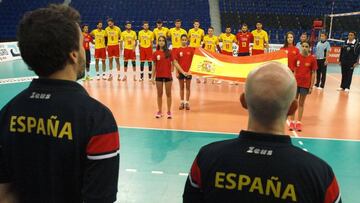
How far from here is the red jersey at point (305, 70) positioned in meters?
6.52

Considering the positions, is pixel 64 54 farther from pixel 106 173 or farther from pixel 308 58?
pixel 308 58

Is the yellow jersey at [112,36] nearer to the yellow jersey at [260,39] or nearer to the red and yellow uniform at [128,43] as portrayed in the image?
the red and yellow uniform at [128,43]

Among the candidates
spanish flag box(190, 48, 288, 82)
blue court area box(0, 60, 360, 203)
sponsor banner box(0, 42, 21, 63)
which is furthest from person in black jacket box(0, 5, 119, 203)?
sponsor banner box(0, 42, 21, 63)

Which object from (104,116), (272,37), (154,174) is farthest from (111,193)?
(272,37)

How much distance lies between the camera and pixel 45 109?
133 centimetres

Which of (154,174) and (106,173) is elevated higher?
(106,173)

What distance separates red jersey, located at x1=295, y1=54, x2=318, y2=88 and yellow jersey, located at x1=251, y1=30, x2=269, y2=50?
18.3 ft

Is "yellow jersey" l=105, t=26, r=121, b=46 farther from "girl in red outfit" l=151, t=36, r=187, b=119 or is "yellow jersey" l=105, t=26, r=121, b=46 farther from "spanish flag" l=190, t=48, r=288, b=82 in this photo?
"girl in red outfit" l=151, t=36, r=187, b=119

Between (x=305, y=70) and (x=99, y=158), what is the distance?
19.5 feet

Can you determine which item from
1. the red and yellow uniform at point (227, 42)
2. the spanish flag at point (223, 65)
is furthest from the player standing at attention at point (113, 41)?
the spanish flag at point (223, 65)

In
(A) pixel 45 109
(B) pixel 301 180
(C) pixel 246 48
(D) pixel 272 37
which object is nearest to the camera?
(B) pixel 301 180

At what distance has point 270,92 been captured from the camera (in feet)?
4.18

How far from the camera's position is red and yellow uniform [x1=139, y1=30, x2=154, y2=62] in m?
12.6

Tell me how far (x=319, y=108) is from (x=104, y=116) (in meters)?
8.24
